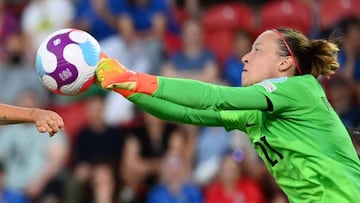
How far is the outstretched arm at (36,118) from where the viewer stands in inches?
191

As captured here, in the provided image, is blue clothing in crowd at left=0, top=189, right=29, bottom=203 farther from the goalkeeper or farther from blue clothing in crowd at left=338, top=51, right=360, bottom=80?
the goalkeeper

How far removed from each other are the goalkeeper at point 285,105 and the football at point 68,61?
5.5 inches

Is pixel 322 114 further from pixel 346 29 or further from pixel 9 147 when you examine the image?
pixel 9 147

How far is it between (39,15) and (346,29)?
3.97m

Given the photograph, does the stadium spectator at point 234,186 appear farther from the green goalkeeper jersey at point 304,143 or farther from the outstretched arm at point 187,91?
the outstretched arm at point 187,91

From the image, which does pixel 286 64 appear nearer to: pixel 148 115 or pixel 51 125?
pixel 51 125

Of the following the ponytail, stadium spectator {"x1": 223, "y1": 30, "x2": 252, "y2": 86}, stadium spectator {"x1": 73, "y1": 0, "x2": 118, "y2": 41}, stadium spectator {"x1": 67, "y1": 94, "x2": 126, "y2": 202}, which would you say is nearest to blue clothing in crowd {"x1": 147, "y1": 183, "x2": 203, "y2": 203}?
stadium spectator {"x1": 67, "y1": 94, "x2": 126, "y2": 202}

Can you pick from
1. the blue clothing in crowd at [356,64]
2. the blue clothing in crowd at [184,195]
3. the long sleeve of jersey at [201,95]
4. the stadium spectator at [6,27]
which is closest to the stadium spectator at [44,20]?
the stadium spectator at [6,27]

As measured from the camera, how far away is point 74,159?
33.8ft

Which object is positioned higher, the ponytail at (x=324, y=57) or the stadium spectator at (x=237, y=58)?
the ponytail at (x=324, y=57)

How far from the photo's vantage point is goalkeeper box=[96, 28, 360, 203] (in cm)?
481

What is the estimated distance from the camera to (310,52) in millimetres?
5359

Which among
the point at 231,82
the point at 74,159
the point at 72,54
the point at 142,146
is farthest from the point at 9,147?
the point at 72,54

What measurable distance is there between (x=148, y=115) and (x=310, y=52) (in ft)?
15.4
